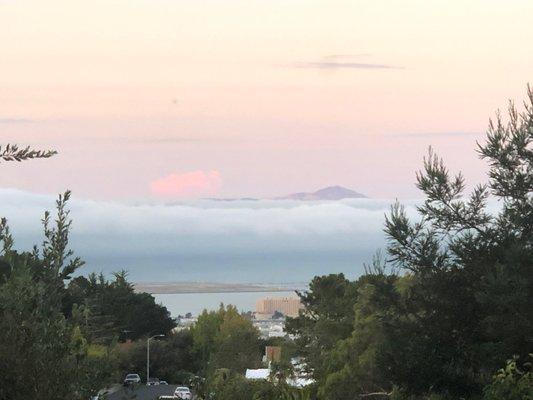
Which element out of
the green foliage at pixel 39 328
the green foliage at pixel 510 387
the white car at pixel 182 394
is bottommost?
the white car at pixel 182 394

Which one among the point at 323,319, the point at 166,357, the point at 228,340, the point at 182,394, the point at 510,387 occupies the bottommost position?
the point at 182,394

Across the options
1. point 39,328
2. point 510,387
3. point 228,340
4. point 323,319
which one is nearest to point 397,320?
point 510,387

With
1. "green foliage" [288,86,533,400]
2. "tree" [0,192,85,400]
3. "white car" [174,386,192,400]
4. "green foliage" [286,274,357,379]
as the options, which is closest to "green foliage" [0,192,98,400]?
"tree" [0,192,85,400]

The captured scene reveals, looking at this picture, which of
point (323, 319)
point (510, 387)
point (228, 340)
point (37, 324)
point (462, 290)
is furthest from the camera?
point (228, 340)

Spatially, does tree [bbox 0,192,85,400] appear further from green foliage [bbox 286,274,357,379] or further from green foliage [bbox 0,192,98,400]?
green foliage [bbox 286,274,357,379]

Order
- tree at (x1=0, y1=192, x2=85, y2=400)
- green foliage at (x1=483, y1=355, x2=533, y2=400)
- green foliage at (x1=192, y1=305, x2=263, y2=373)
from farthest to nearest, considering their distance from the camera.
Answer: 1. green foliage at (x1=192, y1=305, x2=263, y2=373)
2. green foliage at (x1=483, y1=355, x2=533, y2=400)
3. tree at (x1=0, y1=192, x2=85, y2=400)

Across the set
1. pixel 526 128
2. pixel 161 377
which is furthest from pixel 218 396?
pixel 161 377

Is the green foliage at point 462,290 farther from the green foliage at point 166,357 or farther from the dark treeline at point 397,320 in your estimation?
the green foliage at point 166,357

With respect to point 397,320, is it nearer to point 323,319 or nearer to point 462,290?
point 462,290

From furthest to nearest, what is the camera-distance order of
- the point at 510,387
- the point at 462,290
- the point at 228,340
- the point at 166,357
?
1. the point at 166,357
2. the point at 228,340
3. the point at 462,290
4. the point at 510,387

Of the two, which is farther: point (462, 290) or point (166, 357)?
point (166, 357)


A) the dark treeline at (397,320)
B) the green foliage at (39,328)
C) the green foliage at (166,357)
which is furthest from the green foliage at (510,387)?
the green foliage at (166,357)

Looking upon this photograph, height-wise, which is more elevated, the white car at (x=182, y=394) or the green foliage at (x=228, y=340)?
the green foliage at (x=228, y=340)

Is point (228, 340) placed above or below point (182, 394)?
above
